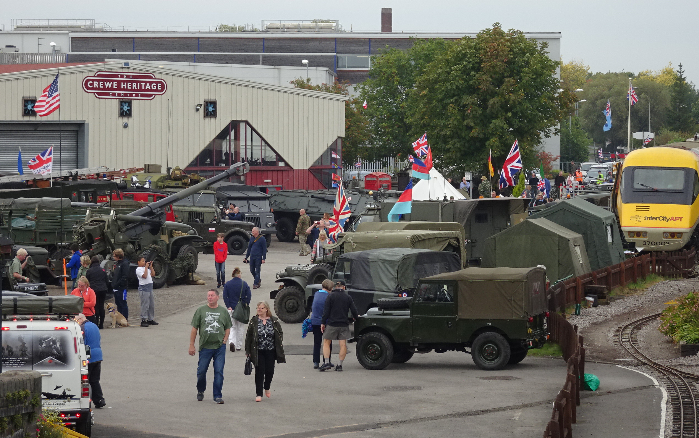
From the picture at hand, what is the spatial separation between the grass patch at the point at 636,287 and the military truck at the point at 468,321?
10.5 m

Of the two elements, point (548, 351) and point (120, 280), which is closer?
point (548, 351)

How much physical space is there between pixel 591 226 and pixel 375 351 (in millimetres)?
13474

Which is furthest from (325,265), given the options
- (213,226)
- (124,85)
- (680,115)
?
(680,115)

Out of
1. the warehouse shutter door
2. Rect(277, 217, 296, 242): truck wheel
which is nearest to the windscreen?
Rect(277, 217, 296, 242): truck wheel

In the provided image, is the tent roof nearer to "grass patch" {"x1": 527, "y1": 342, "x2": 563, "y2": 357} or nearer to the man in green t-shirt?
"grass patch" {"x1": 527, "y1": 342, "x2": 563, "y2": 357}

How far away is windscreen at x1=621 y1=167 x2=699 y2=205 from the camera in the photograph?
3138cm

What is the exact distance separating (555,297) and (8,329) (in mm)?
13128

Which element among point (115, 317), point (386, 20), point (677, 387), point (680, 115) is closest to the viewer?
point (677, 387)

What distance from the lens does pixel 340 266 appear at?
20.3 metres

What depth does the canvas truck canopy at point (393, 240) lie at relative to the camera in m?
22.5

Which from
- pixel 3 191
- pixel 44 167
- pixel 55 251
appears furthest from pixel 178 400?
pixel 44 167

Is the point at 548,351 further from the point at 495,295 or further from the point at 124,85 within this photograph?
the point at 124,85

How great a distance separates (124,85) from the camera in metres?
49.8

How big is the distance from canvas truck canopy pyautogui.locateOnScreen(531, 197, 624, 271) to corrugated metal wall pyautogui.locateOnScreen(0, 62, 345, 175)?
2397 centimetres
